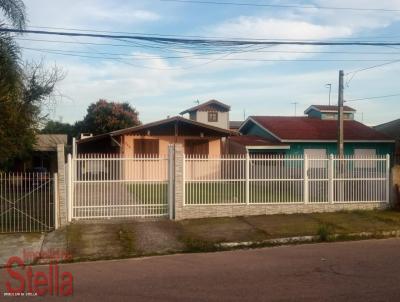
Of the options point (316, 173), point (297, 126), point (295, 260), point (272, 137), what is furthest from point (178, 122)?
point (295, 260)

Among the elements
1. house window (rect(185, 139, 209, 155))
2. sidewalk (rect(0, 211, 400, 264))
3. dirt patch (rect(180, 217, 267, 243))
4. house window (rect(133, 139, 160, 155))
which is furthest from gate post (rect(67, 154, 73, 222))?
house window (rect(185, 139, 209, 155))

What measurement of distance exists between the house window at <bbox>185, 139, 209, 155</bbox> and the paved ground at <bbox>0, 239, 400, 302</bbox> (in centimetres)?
1707

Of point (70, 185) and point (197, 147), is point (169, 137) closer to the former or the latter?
point (197, 147)

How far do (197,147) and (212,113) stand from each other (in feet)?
56.8

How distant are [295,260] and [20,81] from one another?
9.45 meters

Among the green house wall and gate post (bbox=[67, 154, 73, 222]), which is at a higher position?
the green house wall

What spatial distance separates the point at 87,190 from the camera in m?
12.9

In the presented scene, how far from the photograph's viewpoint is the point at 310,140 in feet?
91.7

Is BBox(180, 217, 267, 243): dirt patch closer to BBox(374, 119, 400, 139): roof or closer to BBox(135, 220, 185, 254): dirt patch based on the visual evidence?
BBox(135, 220, 185, 254): dirt patch

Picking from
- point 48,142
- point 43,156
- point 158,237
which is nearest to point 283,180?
point 158,237

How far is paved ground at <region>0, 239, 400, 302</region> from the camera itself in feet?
21.4

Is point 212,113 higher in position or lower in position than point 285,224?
higher

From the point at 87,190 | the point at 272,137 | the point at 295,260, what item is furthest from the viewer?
the point at 272,137

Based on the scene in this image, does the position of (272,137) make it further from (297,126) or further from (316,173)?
(316,173)
